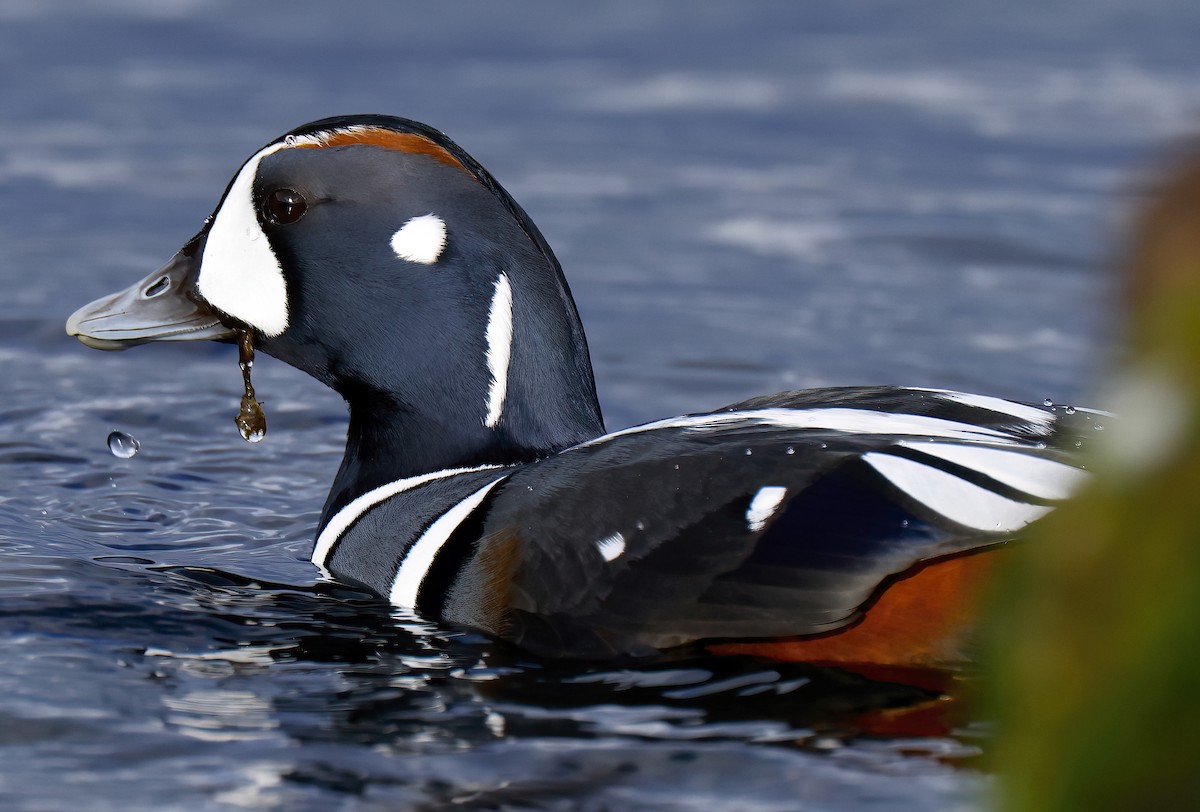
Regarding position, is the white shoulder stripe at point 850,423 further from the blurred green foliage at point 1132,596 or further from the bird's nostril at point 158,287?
the blurred green foliage at point 1132,596

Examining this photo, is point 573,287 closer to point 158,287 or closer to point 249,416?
point 249,416

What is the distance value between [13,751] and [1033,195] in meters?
8.24

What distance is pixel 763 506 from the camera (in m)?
3.80

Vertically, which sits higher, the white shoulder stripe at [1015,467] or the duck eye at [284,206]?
the duck eye at [284,206]

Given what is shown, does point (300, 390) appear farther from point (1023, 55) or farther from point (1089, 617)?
point (1023, 55)

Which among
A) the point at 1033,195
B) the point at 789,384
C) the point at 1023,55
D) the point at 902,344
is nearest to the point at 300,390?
the point at 789,384

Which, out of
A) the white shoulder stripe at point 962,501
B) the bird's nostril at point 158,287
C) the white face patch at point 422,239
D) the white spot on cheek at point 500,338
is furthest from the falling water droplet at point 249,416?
the white shoulder stripe at point 962,501

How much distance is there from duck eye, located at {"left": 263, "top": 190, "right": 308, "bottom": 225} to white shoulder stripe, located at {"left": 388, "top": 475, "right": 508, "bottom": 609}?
3.23 feet

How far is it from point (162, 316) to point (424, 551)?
1210 millimetres

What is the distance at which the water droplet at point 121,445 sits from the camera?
6090mm

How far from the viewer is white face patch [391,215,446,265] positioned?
465cm

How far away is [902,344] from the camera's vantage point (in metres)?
8.12

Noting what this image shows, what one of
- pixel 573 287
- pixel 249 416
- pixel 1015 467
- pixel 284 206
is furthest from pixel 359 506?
pixel 573 287

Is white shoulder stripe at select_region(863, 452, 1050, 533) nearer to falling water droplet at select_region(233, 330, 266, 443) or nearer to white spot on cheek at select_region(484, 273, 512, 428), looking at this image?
white spot on cheek at select_region(484, 273, 512, 428)
